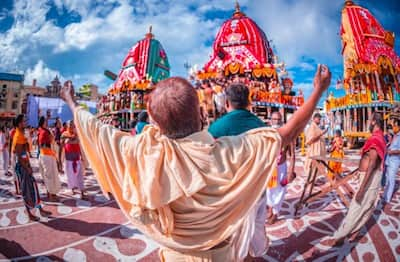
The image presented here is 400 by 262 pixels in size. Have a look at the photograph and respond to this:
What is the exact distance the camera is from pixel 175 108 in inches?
36.9

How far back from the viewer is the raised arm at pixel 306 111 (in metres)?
0.95

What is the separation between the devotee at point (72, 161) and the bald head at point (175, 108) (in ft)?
14.7

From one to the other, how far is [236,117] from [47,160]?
4.40 meters

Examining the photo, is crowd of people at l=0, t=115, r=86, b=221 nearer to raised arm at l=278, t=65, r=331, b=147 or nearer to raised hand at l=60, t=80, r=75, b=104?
raised hand at l=60, t=80, r=75, b=104

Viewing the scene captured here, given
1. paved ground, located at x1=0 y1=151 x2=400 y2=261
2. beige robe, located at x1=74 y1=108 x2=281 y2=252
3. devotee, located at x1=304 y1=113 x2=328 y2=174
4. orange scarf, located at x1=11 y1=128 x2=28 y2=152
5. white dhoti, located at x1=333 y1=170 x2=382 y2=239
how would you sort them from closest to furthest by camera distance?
beige robe, located at x1=74 y1=108 x2=281 y2=252 < paved ground, located at x1=0 y1=151 x2=400 y2=261 < white dhoti, located at x1=333 y1=170 x2=382 y2=239 < orange scarf, located at x1=11 y1=128 x2=28 y2=152 < devotee, located at x1=304 y1=113 x2=328 y2=174

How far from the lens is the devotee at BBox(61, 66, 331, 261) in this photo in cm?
90

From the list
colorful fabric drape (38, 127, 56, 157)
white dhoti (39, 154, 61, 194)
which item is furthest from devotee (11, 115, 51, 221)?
white dhoti (39, 154, 61, 194)

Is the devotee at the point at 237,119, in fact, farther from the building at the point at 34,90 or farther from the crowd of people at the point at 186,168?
the building at the point at 34,90

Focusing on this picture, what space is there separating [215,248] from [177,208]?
0.96 ft

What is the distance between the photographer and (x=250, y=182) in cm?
92

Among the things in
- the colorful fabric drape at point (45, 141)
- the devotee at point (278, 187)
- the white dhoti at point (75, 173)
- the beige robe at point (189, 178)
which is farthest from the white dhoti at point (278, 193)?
the colorful fabric drape at point (45, 141)

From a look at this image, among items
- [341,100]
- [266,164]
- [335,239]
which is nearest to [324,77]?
[266,164]

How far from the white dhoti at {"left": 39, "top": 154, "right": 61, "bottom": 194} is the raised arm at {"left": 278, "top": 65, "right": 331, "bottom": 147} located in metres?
4.95

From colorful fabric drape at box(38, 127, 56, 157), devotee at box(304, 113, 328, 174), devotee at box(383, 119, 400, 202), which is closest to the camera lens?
devotee at box(383, 119, 400, 202)
